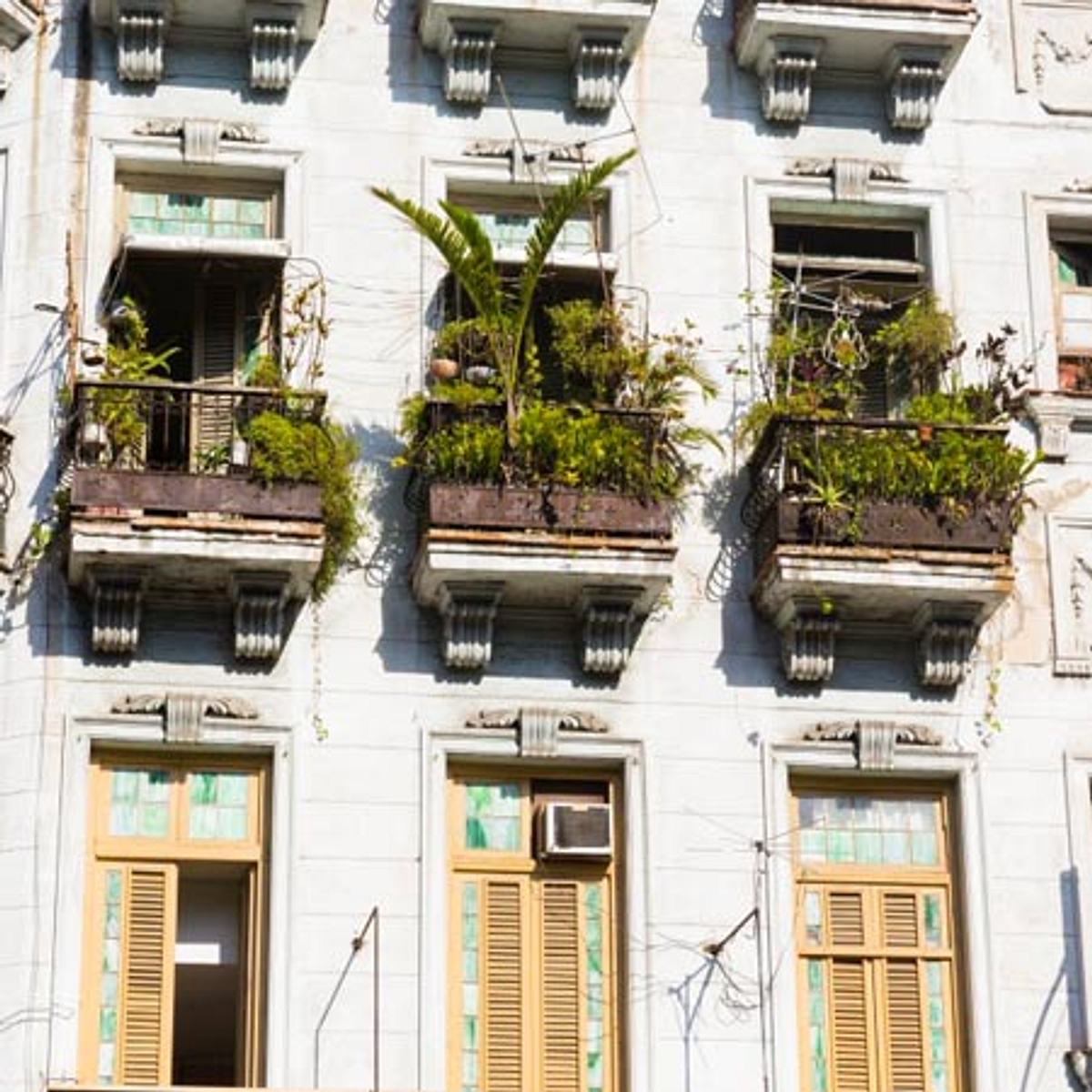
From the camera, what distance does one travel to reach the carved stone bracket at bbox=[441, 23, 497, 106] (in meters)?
22.5

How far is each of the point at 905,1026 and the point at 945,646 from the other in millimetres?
2567

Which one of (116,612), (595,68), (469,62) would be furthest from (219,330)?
(595,68)

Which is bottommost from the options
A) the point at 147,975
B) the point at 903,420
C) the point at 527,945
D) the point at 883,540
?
the point at 147,975

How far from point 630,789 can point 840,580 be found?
1.95 meters

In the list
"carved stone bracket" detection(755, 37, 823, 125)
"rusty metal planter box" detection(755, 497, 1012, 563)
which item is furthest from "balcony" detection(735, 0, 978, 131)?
"rusty metal planter box" detection(755, 497, 1012, 563)

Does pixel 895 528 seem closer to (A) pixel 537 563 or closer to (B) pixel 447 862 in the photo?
(A) pixel 537 563

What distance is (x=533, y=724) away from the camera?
68.8 feet

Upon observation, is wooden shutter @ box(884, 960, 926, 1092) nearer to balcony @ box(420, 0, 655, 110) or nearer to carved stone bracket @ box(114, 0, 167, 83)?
balcony @ box(420, 0, 655, 110)

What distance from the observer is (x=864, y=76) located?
23.2 m

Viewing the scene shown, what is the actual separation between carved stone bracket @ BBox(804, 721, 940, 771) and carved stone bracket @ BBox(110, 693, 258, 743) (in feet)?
12.6

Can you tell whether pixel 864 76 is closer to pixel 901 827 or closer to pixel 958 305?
pixel 958 305

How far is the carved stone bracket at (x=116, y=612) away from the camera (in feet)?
67.8

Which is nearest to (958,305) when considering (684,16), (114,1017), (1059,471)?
(1059,471)

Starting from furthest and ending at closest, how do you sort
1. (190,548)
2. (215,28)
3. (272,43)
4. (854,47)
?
(854,47), (215,28), (272,43), (190,548)
